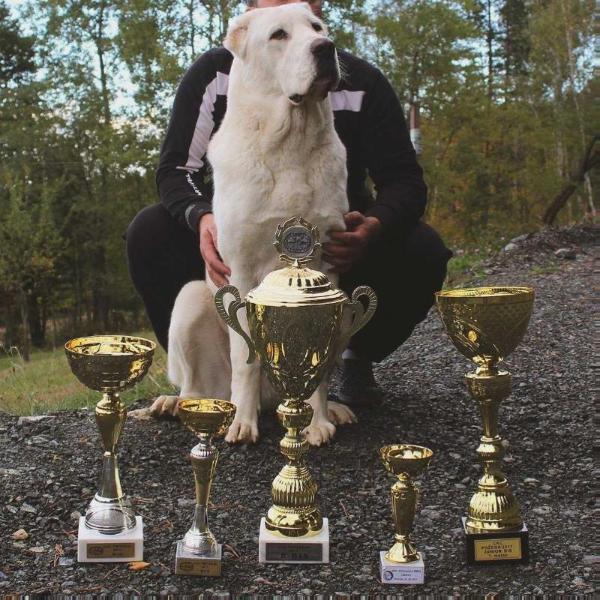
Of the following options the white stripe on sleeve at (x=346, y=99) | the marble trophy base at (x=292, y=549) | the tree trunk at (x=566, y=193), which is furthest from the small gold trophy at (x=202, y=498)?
the tree trunk at (x=566, y=193)

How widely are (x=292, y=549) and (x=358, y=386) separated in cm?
143

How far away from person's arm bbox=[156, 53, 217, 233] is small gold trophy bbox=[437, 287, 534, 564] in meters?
1.46

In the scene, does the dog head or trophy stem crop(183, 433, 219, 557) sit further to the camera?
the dog head

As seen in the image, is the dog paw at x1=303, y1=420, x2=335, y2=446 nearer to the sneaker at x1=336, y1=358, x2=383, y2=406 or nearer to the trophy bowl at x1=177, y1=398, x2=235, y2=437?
the sneaker at x1=336, y1=358, x2=383, y2=406

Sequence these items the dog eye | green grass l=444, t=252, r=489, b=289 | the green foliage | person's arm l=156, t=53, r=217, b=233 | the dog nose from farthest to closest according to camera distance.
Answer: the green foliage
green grass l=444, t=252, r=489, b=289
person's arm l=156, t=53, r=217, b=233
the dog eye
the dog nose

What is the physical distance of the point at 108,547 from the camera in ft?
6.10

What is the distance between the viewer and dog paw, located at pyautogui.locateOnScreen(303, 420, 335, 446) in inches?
104

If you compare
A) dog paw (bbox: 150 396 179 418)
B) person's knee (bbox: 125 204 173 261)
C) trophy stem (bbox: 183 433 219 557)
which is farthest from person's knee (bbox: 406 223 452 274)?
trophy stem (bbox: 183 433 219 557)

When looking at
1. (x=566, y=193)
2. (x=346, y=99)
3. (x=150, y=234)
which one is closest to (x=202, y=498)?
(x=150, y=234)

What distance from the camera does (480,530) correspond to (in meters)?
1.84

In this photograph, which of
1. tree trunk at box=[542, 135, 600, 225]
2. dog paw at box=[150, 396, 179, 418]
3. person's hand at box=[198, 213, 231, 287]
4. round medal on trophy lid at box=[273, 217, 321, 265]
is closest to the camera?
round medal on trophy lid at box=[273, 217, 321, 265]

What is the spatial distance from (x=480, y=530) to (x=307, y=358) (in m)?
0.58

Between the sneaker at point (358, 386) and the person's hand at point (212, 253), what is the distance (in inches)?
30.8

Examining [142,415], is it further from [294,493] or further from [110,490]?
[294,493]
